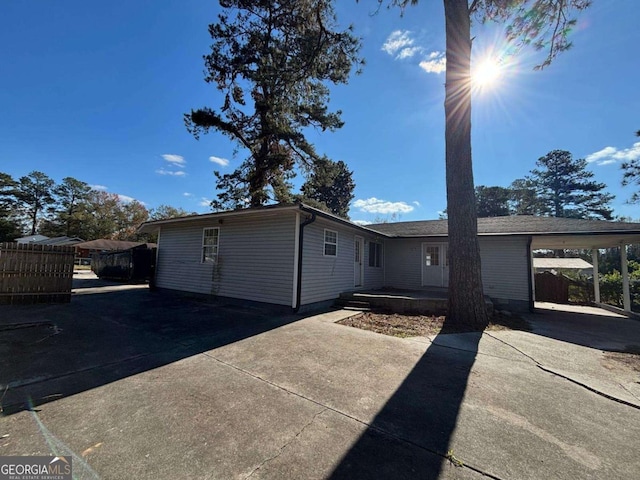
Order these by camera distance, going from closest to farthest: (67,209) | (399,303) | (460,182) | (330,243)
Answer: (460,182), (399,303), (330,243), (67,209)

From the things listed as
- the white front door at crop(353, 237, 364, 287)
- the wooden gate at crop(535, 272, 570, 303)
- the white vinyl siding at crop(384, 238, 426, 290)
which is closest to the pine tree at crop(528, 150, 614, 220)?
the wooden gate at crop(535, 272, 570, 303)

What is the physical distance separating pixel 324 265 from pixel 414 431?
6.36m

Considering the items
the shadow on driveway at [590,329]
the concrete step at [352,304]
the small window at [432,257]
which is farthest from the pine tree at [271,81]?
the shadow on driveway at [590,329]

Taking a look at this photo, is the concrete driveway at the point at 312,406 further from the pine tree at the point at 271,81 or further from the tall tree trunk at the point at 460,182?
the pine tree at the point at 271,81

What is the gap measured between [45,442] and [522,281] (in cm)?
1230

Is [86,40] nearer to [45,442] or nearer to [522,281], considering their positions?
[45,442]

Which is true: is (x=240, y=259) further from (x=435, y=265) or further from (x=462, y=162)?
(x=435, y=265)

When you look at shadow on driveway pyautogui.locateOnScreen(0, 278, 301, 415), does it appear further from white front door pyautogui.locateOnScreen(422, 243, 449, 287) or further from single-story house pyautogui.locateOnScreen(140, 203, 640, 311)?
white front door pyautogui.locateOnScreen(422, 243, 449, 287)

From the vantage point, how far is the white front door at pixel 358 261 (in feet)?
34.2

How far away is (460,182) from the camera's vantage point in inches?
267

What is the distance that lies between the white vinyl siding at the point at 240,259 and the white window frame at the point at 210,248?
0.40 feet

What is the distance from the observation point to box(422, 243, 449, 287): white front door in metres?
11.4

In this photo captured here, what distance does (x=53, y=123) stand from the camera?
1430cm

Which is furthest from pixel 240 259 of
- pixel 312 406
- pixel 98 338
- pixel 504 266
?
pixel 504 266
